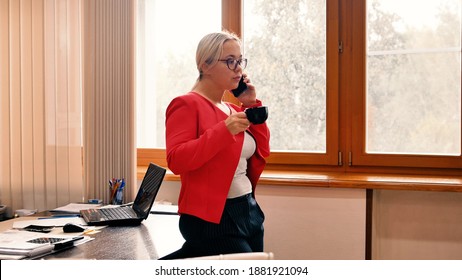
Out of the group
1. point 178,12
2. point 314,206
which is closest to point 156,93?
Result: point 178,12

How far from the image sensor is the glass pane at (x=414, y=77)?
2.87 meters

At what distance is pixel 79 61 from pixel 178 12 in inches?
26.7

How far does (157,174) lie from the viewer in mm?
2436

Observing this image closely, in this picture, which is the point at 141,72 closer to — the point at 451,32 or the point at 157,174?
the point at 157,174

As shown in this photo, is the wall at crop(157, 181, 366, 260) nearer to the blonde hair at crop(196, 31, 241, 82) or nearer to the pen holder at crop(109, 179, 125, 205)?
the pen holder at crop(109, 179, 125, 205)

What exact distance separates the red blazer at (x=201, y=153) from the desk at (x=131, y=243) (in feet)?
0.65

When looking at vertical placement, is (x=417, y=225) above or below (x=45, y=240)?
below

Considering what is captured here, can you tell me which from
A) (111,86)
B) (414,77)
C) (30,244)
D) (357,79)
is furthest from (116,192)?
(414,77)

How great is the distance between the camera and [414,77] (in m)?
2.92

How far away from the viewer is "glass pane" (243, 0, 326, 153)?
10.1 feet

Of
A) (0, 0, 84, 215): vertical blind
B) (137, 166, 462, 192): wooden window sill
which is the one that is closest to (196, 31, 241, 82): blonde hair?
(137, 166, 462, 192): wooden window sill

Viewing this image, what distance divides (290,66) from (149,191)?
1159 mm

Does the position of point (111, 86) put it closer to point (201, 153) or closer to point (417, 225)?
point (201, 153)

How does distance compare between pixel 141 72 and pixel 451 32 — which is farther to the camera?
pixel 141 72
